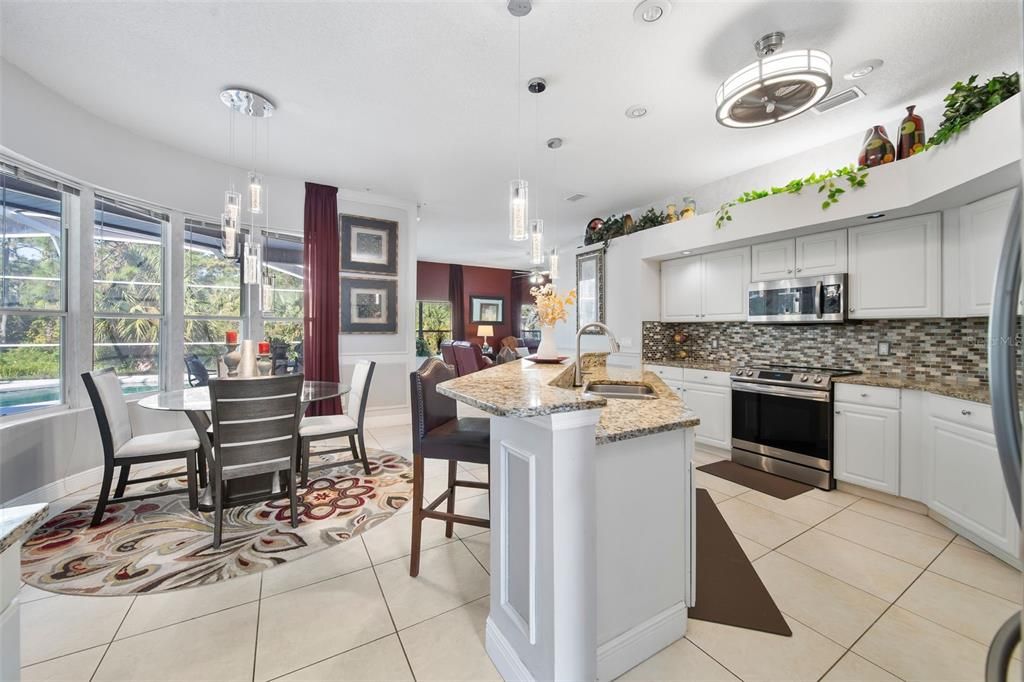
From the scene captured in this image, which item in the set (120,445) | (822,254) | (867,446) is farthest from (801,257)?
(120,445)

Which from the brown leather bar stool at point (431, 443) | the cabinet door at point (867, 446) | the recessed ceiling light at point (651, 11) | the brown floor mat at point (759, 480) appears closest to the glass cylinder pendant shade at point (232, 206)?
the brown leather bar stool at point (431, 443)

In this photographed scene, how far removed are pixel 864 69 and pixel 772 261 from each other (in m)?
1.53

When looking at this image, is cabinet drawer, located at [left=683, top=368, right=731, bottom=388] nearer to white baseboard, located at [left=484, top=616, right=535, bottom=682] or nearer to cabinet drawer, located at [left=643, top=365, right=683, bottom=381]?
cabinet drawer, located at [left=643, top=365, right=683, bottom=381]

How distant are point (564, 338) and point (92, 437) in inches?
234

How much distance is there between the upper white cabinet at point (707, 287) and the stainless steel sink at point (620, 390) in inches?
84.7

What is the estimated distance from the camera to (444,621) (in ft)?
5.62

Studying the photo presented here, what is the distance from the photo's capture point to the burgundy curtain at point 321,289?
4.57m

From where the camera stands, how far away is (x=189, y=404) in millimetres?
2525

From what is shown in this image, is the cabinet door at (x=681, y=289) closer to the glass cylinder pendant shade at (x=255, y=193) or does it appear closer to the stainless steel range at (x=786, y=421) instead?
the stainless steel range at (x=786, y=421)

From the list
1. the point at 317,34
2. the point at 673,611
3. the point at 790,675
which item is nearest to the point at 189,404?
the point at 317,34

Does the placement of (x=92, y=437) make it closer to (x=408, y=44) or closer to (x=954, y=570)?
(x=408, y=44)

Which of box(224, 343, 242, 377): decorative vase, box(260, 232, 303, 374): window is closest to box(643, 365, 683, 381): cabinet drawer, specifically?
box(224, 343, 242, 377): decorative vase

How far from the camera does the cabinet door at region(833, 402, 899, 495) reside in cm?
276

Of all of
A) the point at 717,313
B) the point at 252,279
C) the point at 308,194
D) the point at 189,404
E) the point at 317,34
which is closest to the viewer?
the point at 317,34
